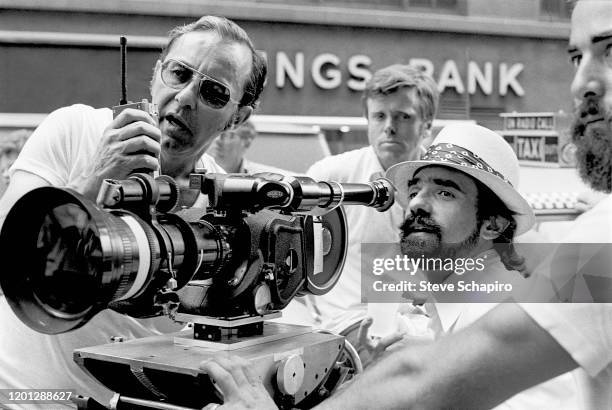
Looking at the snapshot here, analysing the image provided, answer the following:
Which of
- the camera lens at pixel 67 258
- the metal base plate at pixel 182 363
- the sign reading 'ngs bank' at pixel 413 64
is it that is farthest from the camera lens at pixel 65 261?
the sign reading 'ngs bank' at pixel 413 64

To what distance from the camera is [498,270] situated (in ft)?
3.62

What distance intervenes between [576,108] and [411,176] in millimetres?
315

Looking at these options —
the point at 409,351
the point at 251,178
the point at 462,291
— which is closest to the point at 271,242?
the point at 251,178

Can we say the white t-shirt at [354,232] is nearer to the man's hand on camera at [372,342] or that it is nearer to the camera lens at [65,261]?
the man's hand on camera at [372,342]

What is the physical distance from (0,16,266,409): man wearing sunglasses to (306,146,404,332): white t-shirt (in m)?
0.33

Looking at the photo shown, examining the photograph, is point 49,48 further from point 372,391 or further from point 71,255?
point 372,391

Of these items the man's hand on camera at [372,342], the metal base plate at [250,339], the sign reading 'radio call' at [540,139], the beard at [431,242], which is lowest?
the man's hand on camera at [372,342]

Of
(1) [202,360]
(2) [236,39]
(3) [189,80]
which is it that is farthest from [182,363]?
(2) [236,39]

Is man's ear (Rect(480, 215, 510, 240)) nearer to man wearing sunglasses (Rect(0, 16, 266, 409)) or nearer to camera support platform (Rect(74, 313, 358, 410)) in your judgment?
camera support platform (Rect(74, 313, 358, 410))

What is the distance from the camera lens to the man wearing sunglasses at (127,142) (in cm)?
96

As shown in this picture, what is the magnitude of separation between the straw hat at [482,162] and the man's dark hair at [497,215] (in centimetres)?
1

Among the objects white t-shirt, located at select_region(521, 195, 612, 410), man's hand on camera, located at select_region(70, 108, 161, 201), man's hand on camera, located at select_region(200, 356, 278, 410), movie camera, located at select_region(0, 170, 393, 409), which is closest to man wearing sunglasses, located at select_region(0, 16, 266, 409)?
man's hand on camera, located at select_region(70, 108, 161, 201)

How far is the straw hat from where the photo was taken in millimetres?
1106

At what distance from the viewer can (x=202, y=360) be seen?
2.60 ft
